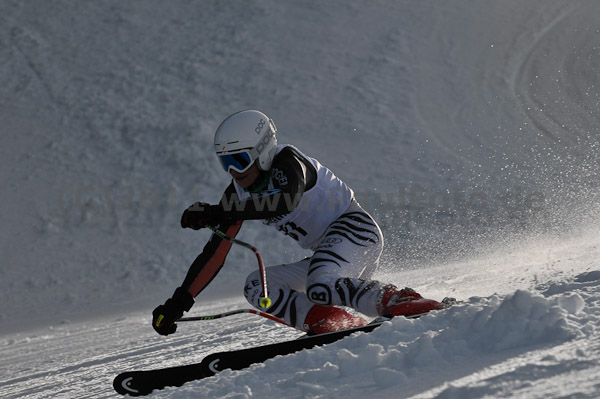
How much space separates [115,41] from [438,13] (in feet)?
24.9

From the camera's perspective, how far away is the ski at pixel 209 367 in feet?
12.0

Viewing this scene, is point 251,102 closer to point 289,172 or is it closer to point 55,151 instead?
point 55,151

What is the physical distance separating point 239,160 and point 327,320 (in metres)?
1.09

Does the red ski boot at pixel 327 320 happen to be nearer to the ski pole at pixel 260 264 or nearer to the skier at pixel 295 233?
the skier at pixel 295 233

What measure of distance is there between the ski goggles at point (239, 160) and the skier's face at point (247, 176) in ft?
0.09

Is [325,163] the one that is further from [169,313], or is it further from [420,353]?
[420,353]

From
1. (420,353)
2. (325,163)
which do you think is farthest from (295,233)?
(325,163)

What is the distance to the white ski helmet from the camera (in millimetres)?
3945

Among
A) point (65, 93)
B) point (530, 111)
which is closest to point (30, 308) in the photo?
point (65, 93)

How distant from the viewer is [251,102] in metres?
13.4

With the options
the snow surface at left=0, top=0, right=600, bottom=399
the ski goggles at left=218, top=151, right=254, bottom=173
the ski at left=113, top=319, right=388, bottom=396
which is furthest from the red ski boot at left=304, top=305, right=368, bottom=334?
the ski goggles at left=218, top=151, right=254, bottom=173

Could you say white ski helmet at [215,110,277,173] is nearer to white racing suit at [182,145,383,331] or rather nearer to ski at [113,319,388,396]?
white racing suit at [182,145,383,331]

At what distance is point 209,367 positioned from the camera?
3645mm

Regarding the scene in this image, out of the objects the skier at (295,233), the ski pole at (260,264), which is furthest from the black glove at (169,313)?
the ski pole at (260,264)
